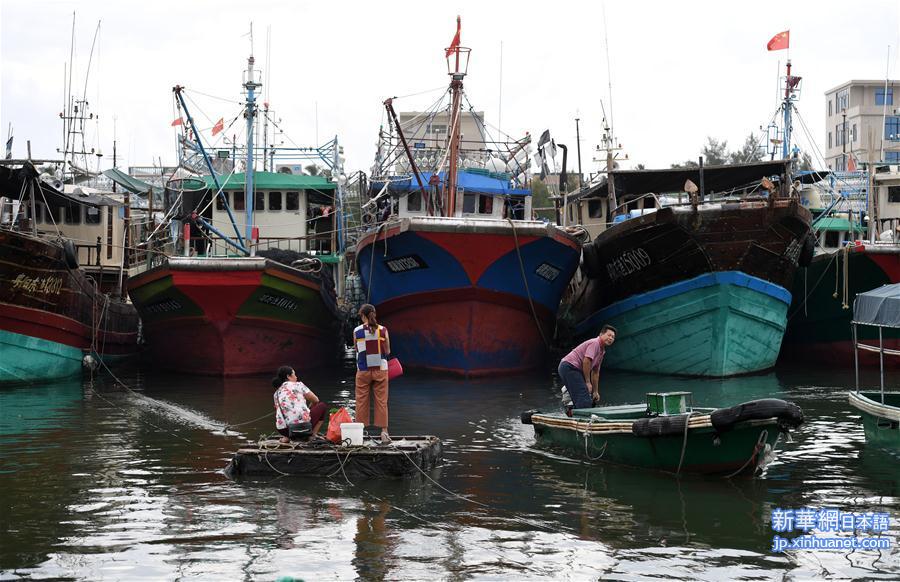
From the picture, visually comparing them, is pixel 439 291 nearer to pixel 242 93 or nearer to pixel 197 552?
pixel 242 93

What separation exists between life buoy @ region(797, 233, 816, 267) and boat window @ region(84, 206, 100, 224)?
15.4m

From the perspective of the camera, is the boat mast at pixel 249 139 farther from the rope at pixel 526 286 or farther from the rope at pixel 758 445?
the rope at pixel 758 445

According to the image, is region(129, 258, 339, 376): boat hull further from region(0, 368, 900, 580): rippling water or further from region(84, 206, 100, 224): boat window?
region(0, 368, 900, 580): rippling water

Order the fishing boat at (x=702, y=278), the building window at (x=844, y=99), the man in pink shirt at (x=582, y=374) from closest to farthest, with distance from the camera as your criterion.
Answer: the man in pink shirt at (x=582, y=374) → the fishing boat at (x=702, y=278) → the building window at (x=844, y=99)

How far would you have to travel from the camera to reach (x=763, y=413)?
9.93 metres

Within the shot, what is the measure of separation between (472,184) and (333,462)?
14.1 metres

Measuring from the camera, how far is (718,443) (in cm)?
1043

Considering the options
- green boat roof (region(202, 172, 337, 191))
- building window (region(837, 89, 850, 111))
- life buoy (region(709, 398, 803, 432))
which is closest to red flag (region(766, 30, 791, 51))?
green boat roof (region(202, 172, 337, 191))

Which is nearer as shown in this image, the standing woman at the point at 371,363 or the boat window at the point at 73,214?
the standing woman at the point at 371,363

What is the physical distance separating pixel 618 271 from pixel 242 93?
9.04m

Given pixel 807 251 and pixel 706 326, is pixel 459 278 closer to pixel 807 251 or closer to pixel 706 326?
pixel 706 326

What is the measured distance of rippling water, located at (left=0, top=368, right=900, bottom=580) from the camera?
7.70m

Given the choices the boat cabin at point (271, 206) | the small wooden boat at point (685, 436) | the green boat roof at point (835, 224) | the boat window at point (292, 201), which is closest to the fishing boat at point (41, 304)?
the boat cabin at point (271, 206)

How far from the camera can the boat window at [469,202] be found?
2403cm
